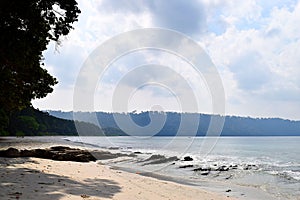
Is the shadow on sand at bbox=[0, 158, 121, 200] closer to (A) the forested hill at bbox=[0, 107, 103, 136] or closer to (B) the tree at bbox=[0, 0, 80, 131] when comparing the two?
(B) the tree at bbox=[0, 0, 80, 131]

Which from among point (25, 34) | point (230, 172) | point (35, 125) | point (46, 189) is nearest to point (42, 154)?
point (25, 34)

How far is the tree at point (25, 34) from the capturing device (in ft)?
44.1

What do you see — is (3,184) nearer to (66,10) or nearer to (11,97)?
(66,10)

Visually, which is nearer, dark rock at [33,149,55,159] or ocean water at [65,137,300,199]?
ocean water at [65,137,300,199]

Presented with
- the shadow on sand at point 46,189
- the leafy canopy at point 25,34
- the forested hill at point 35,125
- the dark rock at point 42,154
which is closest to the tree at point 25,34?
the leafy canopy at point 25,34

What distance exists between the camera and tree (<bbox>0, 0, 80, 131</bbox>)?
13453mm

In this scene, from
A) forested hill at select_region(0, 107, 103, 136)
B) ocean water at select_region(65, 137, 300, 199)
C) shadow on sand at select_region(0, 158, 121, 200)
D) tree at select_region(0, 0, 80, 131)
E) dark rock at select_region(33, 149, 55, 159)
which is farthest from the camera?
forested hill at select_region(0, 107, 103, 136)

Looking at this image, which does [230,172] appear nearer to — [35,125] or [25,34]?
[25,34]

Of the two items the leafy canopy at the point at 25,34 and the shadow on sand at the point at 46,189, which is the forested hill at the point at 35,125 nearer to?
the leafy canopy at the point at 25,34

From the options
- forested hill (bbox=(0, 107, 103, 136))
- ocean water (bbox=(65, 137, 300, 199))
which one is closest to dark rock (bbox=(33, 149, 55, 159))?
ocean water (bbox=(65, 137, 300, 199))

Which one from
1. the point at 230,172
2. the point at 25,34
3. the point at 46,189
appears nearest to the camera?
the point at 46,189

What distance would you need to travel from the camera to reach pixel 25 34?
1435 centimetres

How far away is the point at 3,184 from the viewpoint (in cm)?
981

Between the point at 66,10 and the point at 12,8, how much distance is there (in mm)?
3275
